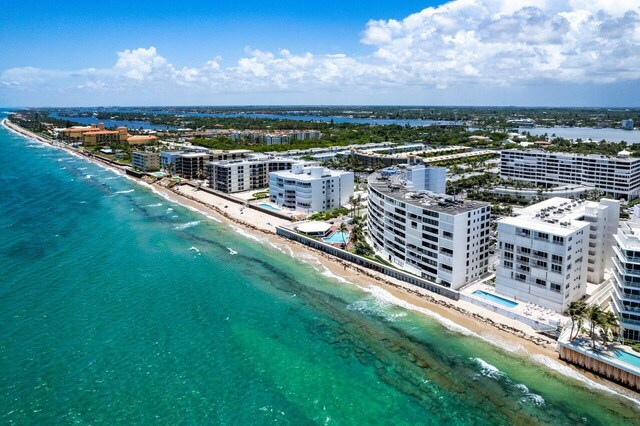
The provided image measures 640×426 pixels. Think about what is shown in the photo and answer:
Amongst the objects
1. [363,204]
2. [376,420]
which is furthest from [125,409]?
[363,204]

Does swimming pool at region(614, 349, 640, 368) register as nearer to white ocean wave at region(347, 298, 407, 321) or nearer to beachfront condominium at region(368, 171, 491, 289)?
beachfront condominium at region(368, 171, 491, 289)

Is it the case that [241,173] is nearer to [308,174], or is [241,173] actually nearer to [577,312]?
[308,174]

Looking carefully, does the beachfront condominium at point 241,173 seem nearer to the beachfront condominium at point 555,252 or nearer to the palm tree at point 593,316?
the beachfront condominium at point 555,252

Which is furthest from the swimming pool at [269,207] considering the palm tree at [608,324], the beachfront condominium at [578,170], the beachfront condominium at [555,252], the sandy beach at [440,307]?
the beachfront condominium at [578,170]

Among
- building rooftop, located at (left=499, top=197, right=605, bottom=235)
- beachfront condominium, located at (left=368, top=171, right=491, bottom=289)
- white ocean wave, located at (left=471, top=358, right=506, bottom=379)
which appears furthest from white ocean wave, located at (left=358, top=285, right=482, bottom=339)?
building rooftop, located at (left=499, top=197, right=605, bottom=235)

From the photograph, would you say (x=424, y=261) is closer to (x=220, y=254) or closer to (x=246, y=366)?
(x=246, y=366)

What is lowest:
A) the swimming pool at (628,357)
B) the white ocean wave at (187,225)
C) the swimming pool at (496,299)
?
the swimming pool at (628,357)

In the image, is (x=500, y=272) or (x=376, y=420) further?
(x=500, y=272)

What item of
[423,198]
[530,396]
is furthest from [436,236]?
[530,396]
